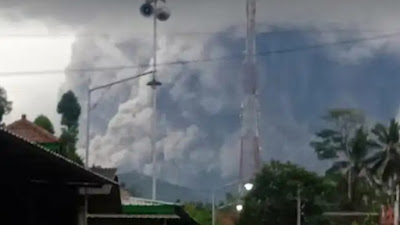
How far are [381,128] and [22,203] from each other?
7181 centimetres

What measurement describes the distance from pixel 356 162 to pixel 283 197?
22352mm

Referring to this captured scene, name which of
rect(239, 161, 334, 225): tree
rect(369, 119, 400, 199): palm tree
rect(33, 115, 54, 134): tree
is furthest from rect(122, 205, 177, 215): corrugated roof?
rect(369, 119, 400, 199): palm tree

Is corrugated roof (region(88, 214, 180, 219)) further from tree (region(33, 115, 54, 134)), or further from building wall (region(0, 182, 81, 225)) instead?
tree (region(33, 115, 54, 134))

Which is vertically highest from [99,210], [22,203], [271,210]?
[271,210]

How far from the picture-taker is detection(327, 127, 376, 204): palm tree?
8762 cm

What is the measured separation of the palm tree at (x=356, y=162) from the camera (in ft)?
287

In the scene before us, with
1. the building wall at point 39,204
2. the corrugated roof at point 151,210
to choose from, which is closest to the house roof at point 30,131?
the corrugated roof at point 151,210

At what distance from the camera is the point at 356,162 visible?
89312 mm

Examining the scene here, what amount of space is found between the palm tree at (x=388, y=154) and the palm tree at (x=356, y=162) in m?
1.13

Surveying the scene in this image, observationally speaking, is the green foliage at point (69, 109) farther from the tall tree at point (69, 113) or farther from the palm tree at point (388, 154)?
the palm tree at point (388, 154)

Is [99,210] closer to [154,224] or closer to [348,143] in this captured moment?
A: [154,224]

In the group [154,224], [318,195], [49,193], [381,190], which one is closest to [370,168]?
[381,190]

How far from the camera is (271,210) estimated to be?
225 feet

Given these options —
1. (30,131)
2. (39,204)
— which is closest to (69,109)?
(30,131)
